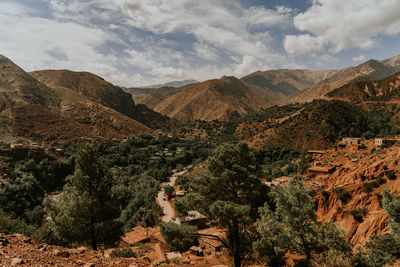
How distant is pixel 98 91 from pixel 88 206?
490ft

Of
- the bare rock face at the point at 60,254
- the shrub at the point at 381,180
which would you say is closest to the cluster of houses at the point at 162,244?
the bare rock face at the point at 60,254

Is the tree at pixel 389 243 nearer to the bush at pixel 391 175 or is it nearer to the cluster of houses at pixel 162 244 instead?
the bush at pixel 391 175

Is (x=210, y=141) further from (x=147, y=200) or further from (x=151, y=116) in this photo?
(x=151, y=116)

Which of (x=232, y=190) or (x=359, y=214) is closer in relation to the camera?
(x=232, y=190)

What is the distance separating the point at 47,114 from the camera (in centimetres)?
7919

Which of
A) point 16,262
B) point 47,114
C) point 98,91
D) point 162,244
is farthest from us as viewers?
point 98,91

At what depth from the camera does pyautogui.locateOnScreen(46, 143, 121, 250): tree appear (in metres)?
11.1

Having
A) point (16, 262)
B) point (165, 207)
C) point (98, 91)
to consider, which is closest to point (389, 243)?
point (16, 262)

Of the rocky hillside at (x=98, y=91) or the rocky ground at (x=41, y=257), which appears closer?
the rocky ground at (x=41, y=257)

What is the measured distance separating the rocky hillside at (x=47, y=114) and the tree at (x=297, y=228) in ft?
263

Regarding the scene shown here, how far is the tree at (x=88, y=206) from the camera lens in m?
11.1

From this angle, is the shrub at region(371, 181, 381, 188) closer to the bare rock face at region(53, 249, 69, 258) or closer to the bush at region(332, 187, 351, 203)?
the bush at region(332, 187, 351, 203)

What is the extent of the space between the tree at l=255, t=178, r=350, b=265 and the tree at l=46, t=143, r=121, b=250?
27.9ft

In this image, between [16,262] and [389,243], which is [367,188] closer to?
[389,243]
